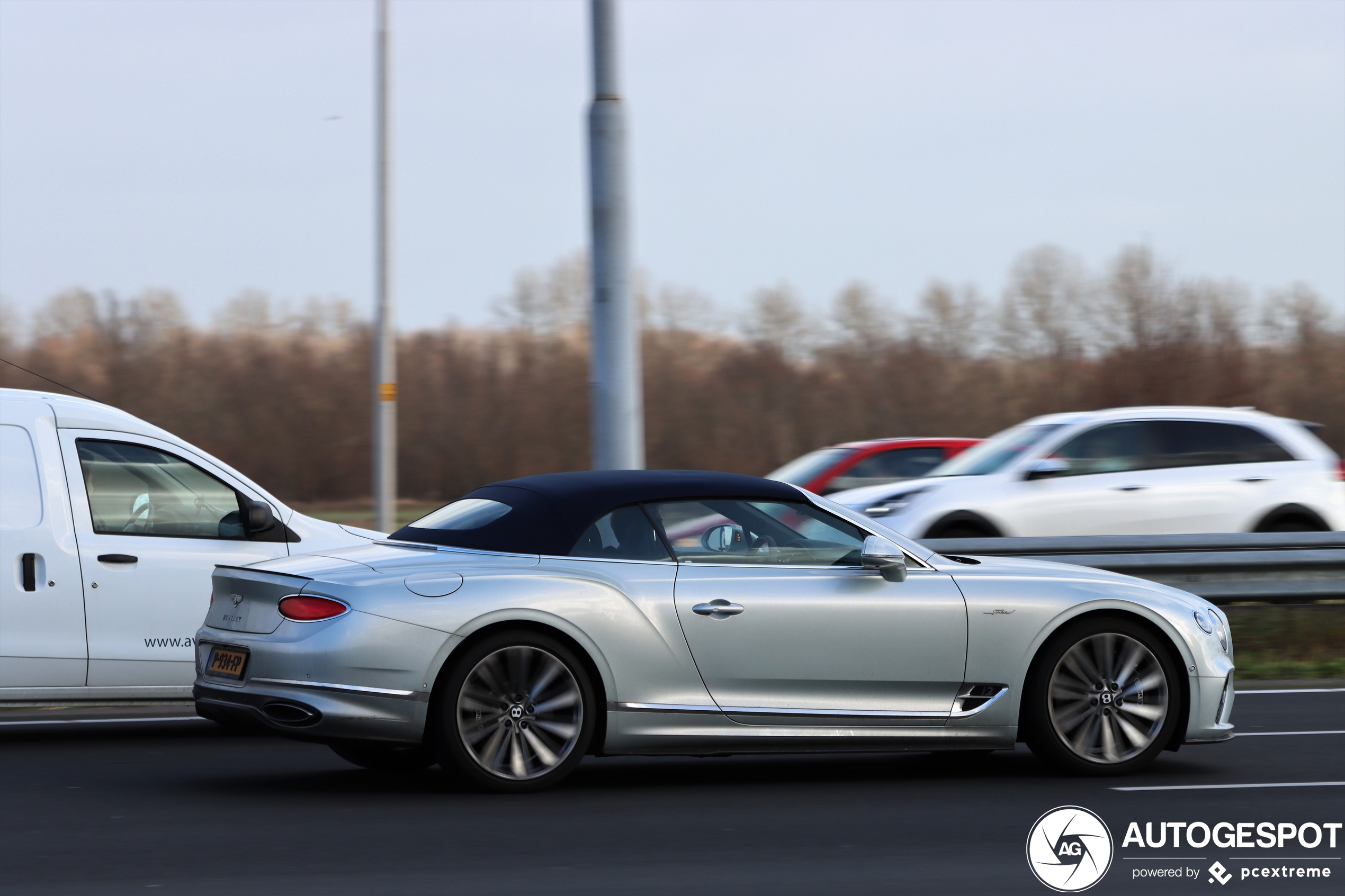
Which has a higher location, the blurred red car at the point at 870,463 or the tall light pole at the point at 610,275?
the tall light pole at the point at 610,275

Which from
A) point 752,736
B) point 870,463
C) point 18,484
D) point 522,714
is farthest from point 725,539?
point 870,463

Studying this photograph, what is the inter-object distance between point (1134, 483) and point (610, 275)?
6022mm

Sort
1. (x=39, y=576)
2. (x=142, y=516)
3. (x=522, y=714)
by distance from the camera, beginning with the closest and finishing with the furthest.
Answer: (x=522, y=714), (x=39, y=576), (x=142, y=516)


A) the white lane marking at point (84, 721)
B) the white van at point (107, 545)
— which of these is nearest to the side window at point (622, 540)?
the white van at point (107, 545)

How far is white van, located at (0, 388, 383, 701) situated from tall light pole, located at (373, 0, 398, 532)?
9.77 meters

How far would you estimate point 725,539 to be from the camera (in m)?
7.15

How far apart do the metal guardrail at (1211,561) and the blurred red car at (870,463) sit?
4.09 meters

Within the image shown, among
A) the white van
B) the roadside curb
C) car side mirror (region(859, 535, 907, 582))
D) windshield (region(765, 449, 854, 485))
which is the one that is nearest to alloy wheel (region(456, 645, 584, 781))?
car side mirror (region(859, 535, 907, 582))

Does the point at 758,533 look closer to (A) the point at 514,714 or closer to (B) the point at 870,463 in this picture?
(A) the point at 514,714

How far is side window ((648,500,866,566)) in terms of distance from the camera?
7.10 metres

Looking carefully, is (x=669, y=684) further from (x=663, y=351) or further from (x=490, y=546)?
(x=663, y=351)

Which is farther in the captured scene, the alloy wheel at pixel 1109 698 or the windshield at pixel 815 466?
the windshield at pixel 815 466

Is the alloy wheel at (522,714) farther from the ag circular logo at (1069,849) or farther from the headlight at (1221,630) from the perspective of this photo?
the headlight at (1221,630)

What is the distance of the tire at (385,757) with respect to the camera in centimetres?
736
